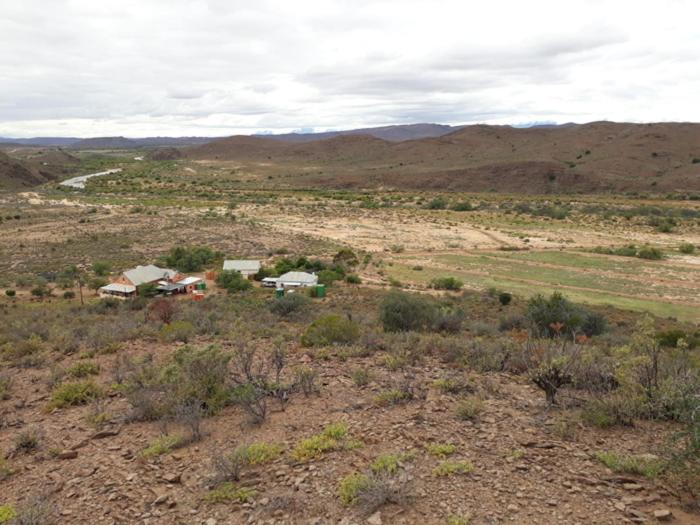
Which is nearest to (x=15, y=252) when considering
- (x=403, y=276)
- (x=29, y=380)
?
(x=403, y=276)

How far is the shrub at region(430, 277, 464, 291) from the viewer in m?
28.9

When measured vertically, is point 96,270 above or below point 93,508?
below

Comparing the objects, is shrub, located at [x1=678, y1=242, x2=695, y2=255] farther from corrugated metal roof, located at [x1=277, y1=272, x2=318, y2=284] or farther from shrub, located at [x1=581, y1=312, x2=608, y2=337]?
corrugated metal roof, located at [x1=277, y1=272, x2=318, y2=284]

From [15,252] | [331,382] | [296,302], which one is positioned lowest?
[15,252]

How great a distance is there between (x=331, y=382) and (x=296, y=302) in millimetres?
9970

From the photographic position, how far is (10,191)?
280 feet

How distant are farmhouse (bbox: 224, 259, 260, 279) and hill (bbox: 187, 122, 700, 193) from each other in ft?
210

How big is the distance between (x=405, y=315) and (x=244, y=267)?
18195 millimetres

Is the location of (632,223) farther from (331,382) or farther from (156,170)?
(156,170)

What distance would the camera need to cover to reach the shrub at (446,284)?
94.9 ft

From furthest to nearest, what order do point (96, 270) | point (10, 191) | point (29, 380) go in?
point (10, 191), point (96, 270), point (29, 380)

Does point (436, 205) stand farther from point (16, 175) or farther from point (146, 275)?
point (16, 175)

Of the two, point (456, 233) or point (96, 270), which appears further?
point (456, 233)

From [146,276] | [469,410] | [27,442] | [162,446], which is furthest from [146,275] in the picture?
[469,410]
